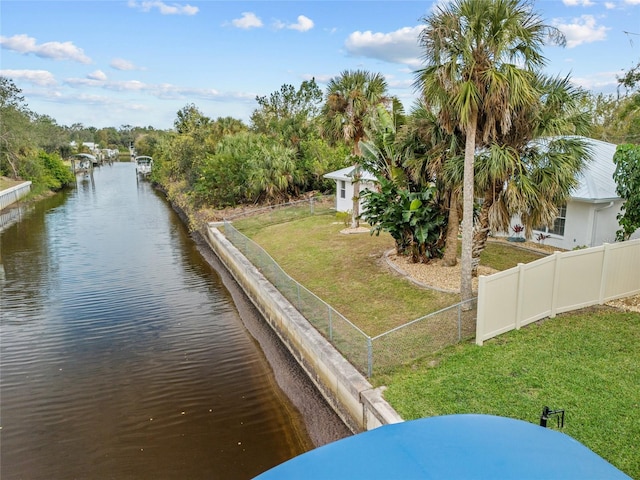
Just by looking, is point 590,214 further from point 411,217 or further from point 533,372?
point 533,372

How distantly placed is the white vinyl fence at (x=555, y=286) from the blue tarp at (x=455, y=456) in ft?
17.5

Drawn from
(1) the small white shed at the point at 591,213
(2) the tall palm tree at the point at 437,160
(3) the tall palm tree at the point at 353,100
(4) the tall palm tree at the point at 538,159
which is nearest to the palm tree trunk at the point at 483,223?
(4) the tall palm tree at the point at 538,159

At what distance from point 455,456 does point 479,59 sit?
8.86 m

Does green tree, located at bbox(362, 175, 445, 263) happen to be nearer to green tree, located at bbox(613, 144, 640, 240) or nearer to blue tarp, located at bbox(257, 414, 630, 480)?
green tree, located at bbox(613, 144, 640, 240)

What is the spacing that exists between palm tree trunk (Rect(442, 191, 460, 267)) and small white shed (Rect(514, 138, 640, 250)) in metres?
4.40

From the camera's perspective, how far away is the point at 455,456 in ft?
13.4

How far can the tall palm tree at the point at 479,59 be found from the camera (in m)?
9.93

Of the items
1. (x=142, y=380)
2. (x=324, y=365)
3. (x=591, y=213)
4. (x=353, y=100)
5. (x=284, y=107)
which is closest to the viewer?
(x=324, y=365)

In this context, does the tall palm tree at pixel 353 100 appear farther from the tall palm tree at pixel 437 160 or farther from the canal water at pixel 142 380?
the canal water at pixel 142 380

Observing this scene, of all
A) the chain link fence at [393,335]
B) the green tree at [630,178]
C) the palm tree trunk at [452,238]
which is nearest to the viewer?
the chain link fence at [393,335]

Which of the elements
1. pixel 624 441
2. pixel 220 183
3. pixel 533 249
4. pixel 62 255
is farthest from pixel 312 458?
pixel 220 183

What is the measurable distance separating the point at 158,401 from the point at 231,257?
Result: 10.9m

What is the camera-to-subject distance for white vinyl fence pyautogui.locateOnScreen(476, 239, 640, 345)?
32.2 feet

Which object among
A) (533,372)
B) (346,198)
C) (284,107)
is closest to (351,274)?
(533,372)
